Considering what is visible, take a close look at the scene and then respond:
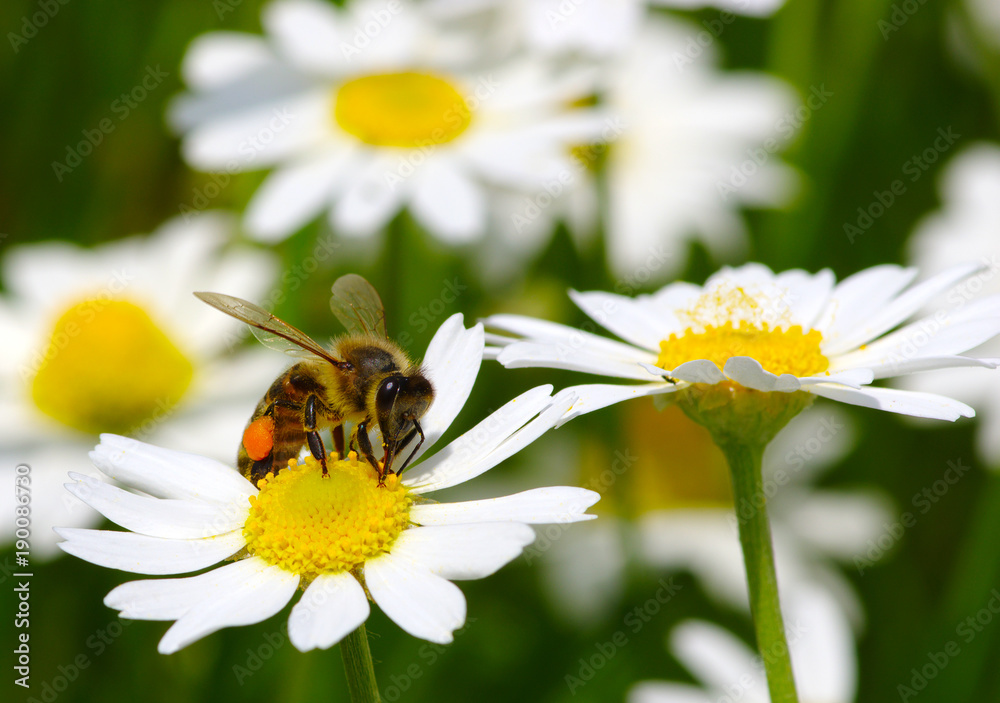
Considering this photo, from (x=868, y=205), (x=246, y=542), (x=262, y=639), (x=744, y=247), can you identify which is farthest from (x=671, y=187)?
(x=246, y=542)

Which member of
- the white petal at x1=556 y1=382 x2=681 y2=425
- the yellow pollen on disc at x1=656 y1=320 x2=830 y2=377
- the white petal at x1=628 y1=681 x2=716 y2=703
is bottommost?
the white petal at x1=628 y1=681 x2=716 y2=703

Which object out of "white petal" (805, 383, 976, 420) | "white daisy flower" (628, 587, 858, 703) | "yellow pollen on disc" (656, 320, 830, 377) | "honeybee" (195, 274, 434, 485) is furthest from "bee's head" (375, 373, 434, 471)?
"white daisy flower" (628, 587, 858, 703)

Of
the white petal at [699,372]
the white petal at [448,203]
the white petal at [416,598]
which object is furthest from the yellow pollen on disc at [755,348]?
the white petal at [448,203]

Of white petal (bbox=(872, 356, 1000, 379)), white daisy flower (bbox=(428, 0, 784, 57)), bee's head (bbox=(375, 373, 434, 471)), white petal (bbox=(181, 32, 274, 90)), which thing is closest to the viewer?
white petal (bbox=(872, 356, 1000, 379))

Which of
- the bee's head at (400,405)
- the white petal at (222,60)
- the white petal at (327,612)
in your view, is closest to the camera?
the white petal at (327,612)

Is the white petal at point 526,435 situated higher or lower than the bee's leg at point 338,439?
higher

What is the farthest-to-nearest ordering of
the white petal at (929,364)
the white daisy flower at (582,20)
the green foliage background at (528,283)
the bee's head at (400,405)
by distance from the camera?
the white daisy flower at (582,20) < the green foliage background at (528,283) < the bee's head at (400,405) < the white petal at (929,364)

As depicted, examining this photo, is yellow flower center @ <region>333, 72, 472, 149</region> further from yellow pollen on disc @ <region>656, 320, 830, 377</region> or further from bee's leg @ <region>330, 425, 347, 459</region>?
yellow pollen on disc @ <region>656, 320, 830, 377</region>

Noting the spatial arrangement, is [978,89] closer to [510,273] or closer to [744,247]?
[744,247]

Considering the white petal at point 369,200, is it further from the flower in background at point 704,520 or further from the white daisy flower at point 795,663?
the white daisy flower at point 795,663
